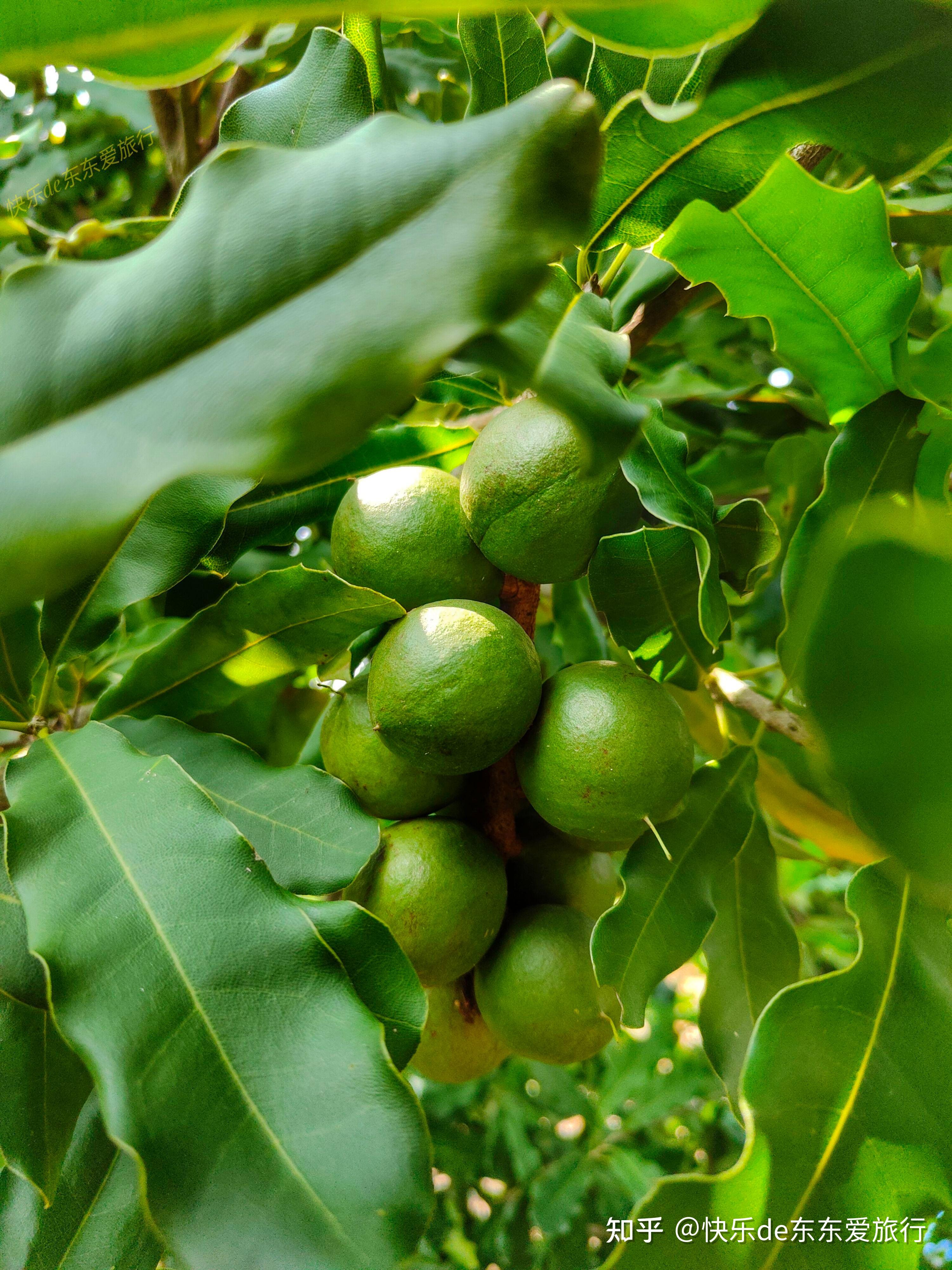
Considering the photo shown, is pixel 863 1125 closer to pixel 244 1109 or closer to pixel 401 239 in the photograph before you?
pixel 244 1109

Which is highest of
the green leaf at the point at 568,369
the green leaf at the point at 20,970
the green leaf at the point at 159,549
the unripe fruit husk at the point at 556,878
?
the green leaf at the point at 568,369

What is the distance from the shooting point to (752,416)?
1420 millimetres

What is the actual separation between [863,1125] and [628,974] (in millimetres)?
205

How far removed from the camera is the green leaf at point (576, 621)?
1.17 meters

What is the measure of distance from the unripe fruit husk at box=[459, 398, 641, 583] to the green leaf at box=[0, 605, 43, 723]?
0.50 metres

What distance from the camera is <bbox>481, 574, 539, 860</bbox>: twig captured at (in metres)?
0.91

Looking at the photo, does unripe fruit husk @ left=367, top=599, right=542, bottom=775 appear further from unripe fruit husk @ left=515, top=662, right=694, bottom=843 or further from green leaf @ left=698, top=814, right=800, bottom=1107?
green leaf @ left=698, top=814, right=800, bottom=1107

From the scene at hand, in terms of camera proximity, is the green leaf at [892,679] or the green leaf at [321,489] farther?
the green leaf at [321,489]

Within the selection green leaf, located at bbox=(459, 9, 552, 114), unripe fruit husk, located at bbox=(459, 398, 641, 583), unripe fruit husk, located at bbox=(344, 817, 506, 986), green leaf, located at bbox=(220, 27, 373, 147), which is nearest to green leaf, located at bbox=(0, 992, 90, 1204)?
unripe fruit husk, located at bbox=(344, 817, 506, 986)

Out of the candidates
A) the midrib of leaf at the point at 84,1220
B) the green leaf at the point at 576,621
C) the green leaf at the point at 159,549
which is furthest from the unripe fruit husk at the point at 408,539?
the midrib of leaf at the point at 84,1220

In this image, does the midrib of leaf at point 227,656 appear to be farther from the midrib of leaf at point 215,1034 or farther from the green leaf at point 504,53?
the green leaf at point 504,53

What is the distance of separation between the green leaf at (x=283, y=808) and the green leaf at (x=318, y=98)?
561 mm

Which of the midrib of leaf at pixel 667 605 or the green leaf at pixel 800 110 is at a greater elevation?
the green leaf at pixel 800 110

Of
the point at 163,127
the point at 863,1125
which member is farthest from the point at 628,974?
the point at 163,127
